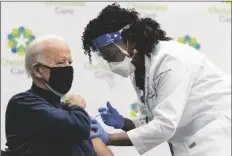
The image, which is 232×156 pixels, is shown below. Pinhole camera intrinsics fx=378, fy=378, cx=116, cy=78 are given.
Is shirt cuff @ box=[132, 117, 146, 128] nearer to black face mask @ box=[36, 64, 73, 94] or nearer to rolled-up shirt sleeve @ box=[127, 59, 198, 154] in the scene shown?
rolled-up shirt sleeve @ box=[127, 59, 198, 154]

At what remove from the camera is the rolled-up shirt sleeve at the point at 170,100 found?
1.50m

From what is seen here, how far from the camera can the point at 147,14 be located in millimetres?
2744

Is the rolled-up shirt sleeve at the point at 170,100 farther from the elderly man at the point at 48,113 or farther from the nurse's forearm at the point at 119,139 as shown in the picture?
the elderly man at the point at 48,113

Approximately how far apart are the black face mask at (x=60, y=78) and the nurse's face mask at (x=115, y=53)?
11.8 inches

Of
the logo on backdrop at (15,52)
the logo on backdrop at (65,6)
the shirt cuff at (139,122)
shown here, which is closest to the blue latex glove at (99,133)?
the shirt cuff at (139,122)

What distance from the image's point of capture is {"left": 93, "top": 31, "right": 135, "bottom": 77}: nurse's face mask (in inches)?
66.8

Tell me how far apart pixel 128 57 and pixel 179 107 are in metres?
0.37

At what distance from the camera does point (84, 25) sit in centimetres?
259

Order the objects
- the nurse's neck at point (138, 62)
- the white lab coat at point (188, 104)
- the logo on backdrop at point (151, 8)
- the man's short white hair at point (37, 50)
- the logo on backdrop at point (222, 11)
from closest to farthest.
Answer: the man's short white hair at point (37, 50)
the white lab coat at point (188, 104)
the nurse's neck at point (138, 62)
the logo on backdrop at point (151, 8)
the logo on backdrop at point (222, 11)

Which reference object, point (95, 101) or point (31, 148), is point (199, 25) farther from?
point (31, 148)

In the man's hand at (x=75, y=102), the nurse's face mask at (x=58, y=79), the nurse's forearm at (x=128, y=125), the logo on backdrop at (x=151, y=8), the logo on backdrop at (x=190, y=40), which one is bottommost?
the nurse's forearm at (x=128, y=125)

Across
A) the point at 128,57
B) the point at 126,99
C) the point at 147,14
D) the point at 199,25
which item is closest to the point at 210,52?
the point at 199,25

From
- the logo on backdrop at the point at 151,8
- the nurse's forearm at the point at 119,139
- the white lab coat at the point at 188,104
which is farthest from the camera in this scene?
the logo on backdrop at the point at 151,8

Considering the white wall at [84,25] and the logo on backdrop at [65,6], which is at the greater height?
the logo on backdrop at [65,6]
